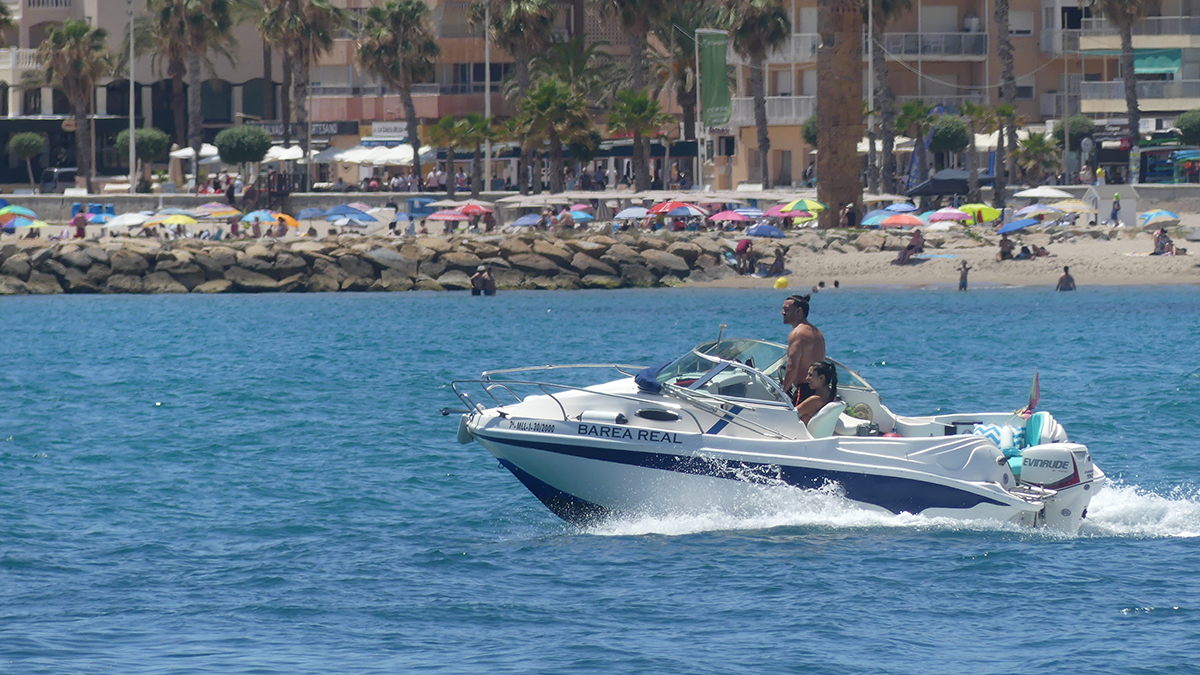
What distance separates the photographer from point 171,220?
194ft

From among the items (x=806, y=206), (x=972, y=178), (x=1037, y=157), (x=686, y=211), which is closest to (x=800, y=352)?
(x=806, y=206)

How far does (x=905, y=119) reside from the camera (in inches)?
2493

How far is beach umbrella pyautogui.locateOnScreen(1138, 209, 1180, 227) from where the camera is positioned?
52.4 meters

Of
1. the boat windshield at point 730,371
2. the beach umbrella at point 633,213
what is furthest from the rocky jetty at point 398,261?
the boat windshield at point 730,371

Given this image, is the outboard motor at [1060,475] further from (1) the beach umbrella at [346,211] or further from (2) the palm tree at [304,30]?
(2) the palm tree at [304,30]

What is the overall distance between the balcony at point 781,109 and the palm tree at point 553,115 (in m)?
11.5

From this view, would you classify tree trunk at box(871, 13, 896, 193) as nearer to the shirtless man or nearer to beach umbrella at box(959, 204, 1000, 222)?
beach umbrella at box(959, 204, 1000, 222)

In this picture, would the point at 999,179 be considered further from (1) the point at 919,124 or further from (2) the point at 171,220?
(2) the point at 171,220

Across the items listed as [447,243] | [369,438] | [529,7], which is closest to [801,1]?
[529,7]

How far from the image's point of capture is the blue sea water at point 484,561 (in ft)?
38.7

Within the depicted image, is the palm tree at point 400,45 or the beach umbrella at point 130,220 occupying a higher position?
the palm tree at point 400,45

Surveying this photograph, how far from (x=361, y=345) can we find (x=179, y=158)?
43312 millimetres

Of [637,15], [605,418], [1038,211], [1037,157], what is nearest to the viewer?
[605,418]

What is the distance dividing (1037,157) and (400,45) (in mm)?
28689
